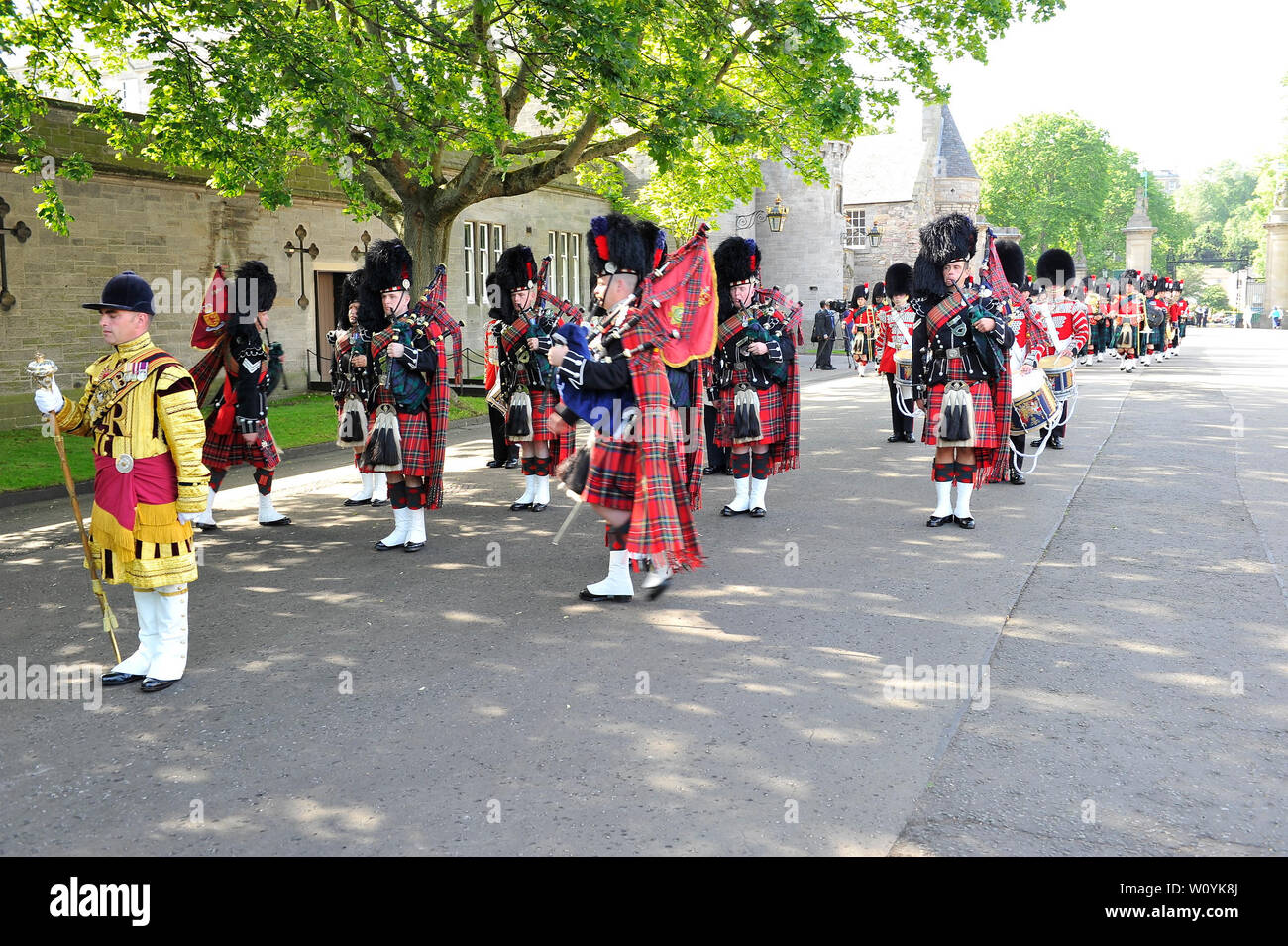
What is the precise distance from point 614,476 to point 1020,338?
5.80 metres

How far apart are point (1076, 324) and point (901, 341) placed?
2.07 m

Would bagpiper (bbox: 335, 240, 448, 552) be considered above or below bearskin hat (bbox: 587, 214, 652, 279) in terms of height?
below

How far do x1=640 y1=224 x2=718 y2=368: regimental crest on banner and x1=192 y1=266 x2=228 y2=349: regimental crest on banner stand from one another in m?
4.07

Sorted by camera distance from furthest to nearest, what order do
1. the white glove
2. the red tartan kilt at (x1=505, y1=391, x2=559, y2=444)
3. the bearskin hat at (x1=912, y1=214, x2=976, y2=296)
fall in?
the red tartan kilt at (x1=505, y1=391, x2=559, y2=444) → the bearskin hat at (x1=912, y1=214, x2=976, y2=296) → the white glove

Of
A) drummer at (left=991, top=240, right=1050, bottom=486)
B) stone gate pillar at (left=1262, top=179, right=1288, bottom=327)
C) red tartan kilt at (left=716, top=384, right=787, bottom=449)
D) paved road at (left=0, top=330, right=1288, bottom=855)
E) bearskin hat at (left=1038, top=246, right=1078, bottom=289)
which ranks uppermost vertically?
stone gate pillar at (left=1262, top=179, right=1288, bottom=327)

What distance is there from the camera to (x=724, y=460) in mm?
11664

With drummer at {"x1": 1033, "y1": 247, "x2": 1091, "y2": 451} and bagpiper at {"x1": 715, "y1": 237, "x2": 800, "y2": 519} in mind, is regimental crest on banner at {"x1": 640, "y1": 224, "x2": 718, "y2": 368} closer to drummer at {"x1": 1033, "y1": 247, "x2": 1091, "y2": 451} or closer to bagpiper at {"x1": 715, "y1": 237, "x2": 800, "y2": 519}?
bagpiper at {"x1": 715, "y1": 237, "x2": 800, "y2": 519}

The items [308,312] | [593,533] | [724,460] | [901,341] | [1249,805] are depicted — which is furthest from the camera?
[308,312]

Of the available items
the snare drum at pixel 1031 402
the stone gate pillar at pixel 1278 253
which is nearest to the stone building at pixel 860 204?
the stone gate pillar at pixel 1278 253

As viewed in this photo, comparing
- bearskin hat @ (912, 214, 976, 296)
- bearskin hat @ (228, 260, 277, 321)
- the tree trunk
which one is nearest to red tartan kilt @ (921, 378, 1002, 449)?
bearskin hat @ (912, 214, 976, 296)

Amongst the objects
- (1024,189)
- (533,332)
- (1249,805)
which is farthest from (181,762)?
(1024,189)

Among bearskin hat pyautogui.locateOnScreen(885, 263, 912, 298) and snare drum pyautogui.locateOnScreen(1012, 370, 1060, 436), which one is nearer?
snare drum pyautogui.locateOnScreen(1012, 370, 1060, 436)

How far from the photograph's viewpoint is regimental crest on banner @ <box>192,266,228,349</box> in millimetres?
8672

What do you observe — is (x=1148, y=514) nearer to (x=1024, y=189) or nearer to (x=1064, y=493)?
(x=1064, y=493)
